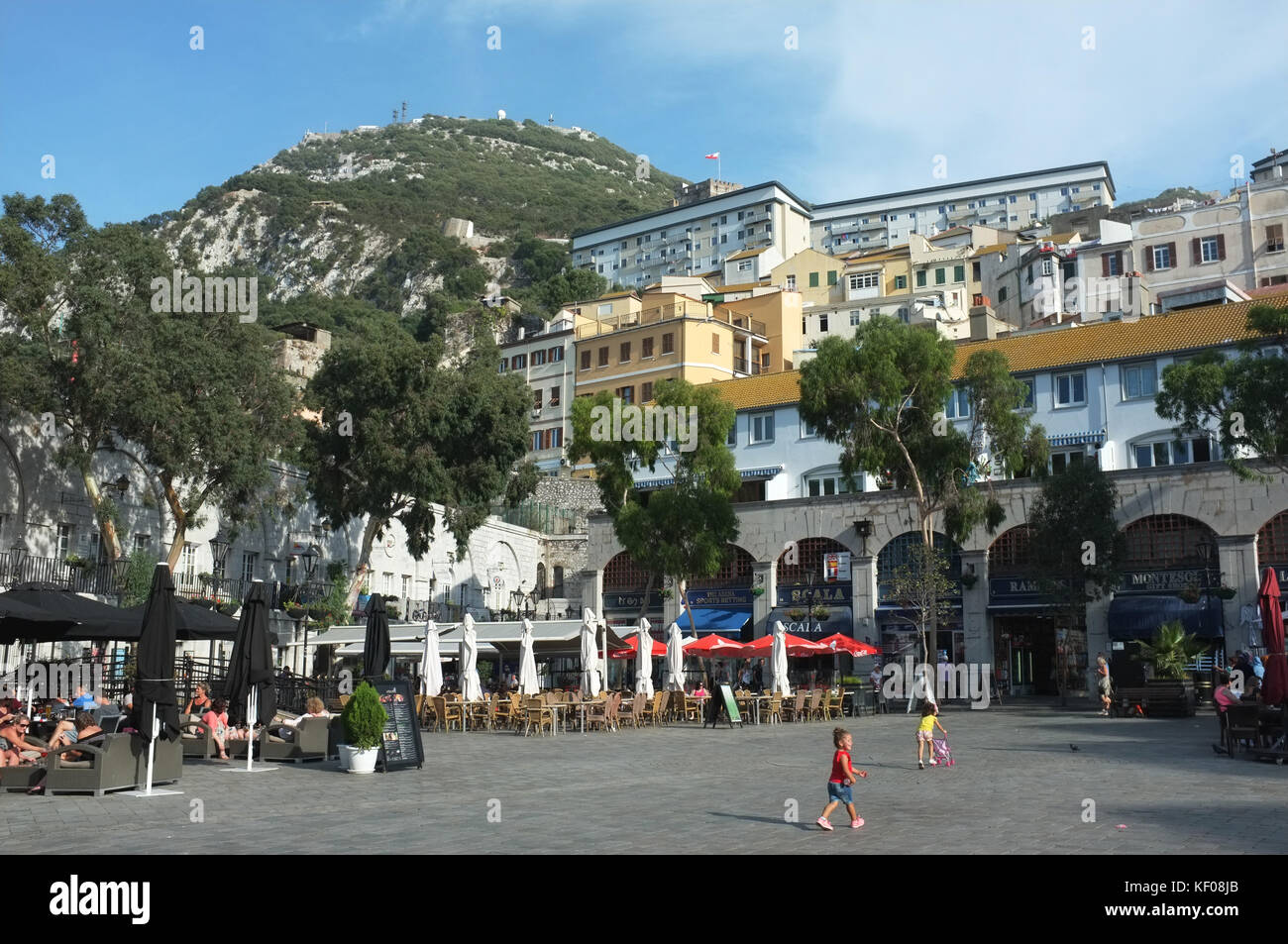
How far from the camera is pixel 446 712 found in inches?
1115

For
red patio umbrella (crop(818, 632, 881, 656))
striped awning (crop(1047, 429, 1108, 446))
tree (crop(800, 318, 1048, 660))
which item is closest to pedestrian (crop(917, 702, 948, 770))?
red patio umbrella (crop(818, 632, 881, 656))

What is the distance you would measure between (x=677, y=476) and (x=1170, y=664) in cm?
1744

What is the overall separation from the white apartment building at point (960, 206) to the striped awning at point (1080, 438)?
7545 cm

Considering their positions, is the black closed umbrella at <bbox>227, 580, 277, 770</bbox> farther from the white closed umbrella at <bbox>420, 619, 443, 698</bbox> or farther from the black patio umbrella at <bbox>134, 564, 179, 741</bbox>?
the white closed umbrella at <bbox>420, 619, 443, 698</bbox>

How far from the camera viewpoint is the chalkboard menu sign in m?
18.1

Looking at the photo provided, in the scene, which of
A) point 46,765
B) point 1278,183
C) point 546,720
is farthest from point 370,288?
point 46,765

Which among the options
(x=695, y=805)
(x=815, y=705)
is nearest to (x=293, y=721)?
(x=695, y=805)

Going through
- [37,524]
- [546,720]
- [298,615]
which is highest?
[37,524]

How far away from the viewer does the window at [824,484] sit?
4916 centimetres

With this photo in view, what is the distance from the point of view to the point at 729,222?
119062 mm

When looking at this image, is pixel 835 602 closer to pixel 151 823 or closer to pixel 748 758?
pixel 748 758

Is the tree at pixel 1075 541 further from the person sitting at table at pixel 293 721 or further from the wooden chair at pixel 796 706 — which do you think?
the person sitting at table at pixel 293 721

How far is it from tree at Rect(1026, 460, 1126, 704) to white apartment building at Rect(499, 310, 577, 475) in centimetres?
3952

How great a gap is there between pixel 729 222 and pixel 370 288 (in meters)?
45.6
